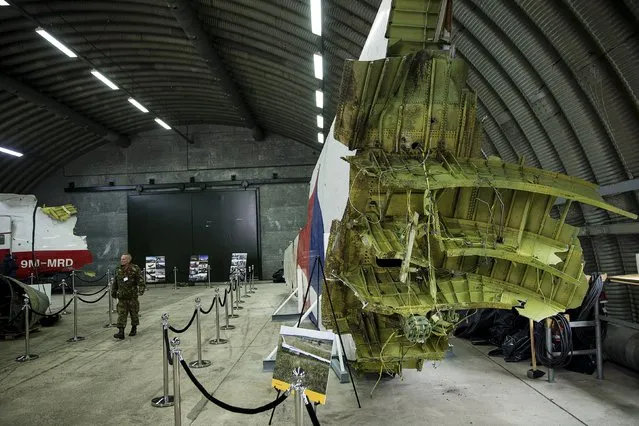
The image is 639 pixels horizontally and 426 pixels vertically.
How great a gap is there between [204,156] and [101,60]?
8.04m

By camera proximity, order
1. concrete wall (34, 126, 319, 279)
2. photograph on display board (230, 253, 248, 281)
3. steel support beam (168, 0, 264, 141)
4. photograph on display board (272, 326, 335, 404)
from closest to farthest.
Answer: photograph on display board (272, 326, 335, 404) → steel support beam (168, 0, 264, 141) → photograph on display board (230, 253, 248, 281) → concrete wall (34, 126, 319, 279)

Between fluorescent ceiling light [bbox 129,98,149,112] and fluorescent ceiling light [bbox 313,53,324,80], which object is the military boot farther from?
fluorescent ceiling light [bbox 129,98,149,112]

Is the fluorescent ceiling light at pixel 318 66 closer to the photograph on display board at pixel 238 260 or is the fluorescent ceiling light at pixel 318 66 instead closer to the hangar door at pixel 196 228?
the hangar door at pixel 196 228

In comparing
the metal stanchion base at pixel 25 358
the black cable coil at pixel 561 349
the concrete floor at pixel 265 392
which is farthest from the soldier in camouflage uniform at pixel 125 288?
the black cable coil at pixel 561 349

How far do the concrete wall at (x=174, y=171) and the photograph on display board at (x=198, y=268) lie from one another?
8.88ft

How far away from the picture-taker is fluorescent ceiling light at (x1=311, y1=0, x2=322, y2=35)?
315 inches

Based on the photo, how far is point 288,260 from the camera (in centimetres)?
1253

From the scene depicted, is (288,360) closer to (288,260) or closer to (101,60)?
(288,260)

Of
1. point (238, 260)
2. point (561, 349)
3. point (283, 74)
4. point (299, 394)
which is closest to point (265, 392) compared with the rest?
point (299, 394)

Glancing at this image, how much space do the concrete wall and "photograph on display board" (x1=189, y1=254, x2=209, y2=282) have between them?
107 inches

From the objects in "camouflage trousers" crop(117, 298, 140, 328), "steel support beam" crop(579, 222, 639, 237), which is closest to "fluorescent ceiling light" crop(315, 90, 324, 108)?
"camouflage trousers" crop(117, 298, 140, 328)

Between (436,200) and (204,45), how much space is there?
9.47 metres

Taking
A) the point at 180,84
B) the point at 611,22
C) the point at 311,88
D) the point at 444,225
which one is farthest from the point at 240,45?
the point at 444,225

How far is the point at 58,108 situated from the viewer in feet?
47.8
